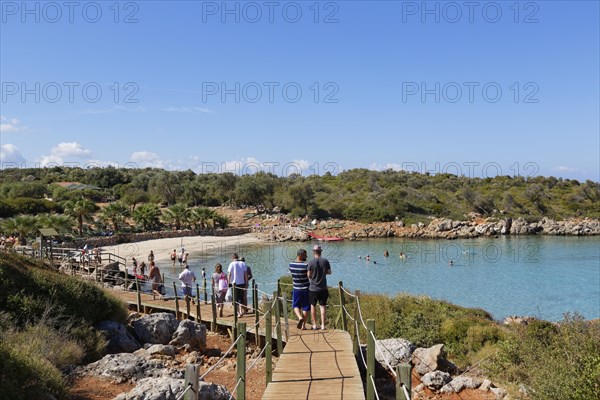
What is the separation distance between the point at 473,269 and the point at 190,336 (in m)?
33.4

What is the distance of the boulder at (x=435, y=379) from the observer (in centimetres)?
980

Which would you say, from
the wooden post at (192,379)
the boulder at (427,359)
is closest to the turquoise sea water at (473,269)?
the boulder at (427,359)

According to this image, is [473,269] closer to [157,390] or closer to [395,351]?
[395,351]

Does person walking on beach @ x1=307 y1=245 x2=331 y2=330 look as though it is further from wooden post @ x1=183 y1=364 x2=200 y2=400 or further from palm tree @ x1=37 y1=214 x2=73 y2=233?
palm tree @ x1=37 y1=214 x2=73 y2=233

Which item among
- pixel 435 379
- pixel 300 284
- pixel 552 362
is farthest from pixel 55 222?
pixel 552 362

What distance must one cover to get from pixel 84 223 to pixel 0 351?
1919 inches

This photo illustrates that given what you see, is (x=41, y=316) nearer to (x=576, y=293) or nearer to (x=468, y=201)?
(x=576, y=293)

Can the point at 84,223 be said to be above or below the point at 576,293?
above

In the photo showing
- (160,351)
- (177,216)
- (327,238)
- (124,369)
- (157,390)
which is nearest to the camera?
(157,390)

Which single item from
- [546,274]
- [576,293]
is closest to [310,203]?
[546,274]

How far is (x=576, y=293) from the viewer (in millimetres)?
31344

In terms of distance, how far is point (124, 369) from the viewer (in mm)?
9039

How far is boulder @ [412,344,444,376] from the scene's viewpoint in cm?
1052

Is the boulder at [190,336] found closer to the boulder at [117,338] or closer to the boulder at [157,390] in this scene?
the boulder at [117,338]
